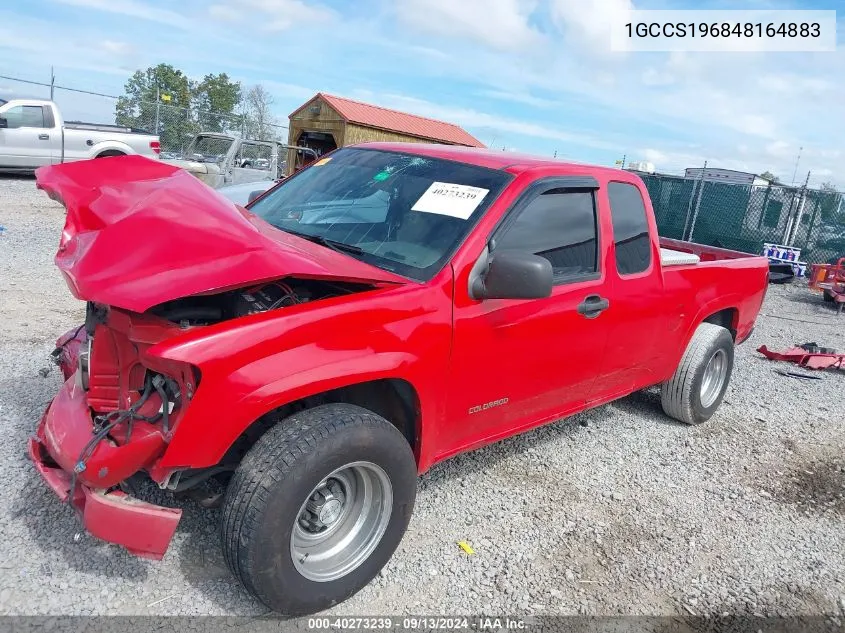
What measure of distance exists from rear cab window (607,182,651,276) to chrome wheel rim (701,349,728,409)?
5.12 ft

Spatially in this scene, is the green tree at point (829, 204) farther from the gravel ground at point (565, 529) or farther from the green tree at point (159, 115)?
the green tree at point (159, 115)

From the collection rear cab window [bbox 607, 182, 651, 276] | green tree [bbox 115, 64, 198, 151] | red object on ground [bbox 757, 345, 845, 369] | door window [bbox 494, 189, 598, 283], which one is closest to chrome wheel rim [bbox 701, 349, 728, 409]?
rear cab window [bbox 607, 182, 651, 276]

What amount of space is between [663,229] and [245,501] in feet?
57.3

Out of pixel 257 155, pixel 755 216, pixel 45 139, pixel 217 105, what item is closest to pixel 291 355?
pixel 45 139

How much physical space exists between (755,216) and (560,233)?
14369 mm

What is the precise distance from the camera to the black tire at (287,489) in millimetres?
2357

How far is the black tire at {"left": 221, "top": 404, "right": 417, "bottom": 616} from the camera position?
236 centimetres

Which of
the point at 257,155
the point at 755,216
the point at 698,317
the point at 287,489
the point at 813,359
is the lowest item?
the point at 813,359

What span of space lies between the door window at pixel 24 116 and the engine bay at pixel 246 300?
1545 cm

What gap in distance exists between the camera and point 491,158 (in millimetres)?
3648

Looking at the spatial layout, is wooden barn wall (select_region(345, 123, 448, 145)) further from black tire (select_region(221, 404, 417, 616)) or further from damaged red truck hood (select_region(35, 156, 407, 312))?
black tire (select_region(221, 404, 417, 616))

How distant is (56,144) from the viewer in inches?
599

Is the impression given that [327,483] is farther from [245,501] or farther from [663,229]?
[663,229]

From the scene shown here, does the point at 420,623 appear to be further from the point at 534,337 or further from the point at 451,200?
the point at 451,200
